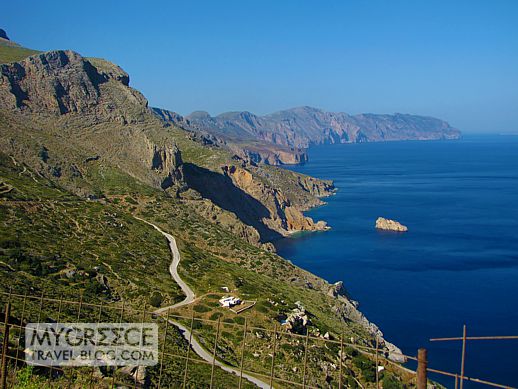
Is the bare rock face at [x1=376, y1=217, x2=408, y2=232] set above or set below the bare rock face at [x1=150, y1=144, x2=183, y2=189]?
below

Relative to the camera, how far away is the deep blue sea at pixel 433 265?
5888 centimetres

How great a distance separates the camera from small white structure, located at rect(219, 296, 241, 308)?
3944cm

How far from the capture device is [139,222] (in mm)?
60031

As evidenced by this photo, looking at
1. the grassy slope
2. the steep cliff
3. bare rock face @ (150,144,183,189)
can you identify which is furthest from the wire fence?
bare rock face @ (150,144,183,189)

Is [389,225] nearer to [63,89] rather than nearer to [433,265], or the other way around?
[433,265]

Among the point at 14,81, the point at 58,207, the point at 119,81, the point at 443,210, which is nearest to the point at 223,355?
the point at 58,207

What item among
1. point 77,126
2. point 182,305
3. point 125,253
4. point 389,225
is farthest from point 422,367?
point 389,225

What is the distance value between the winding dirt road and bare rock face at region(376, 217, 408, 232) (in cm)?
7045

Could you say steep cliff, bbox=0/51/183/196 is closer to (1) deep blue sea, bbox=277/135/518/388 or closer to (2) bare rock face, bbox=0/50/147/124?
(2) bare rock face, bbox=0/50/147/124

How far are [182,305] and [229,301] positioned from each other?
3.66 metres

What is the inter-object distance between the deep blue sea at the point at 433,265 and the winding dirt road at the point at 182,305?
2648cm

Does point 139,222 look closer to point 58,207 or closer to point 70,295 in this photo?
point 58,207

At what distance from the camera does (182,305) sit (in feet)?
126

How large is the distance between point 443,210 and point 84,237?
110m
